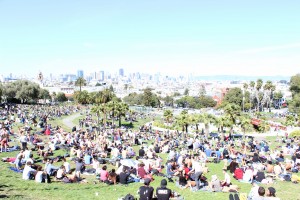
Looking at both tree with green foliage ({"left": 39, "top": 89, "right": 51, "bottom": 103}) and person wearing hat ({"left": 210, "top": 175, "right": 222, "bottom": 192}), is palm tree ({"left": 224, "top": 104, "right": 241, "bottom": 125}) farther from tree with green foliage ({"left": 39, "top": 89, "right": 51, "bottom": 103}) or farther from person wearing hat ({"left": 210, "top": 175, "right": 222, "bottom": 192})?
tree with green foliage ({"left": 39, "top": 89, "right": 51, "bottom": 103})

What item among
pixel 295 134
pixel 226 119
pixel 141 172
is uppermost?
pixel 141 172

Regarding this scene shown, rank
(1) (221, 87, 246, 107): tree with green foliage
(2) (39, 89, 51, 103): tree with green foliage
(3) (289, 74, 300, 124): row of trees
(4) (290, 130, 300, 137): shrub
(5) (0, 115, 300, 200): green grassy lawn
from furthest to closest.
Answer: (1) (221, 87, 246, 107): tree with green foliage < (2) (39, 89, 51, 103): tree with green foliage < (3) (289, 74, 300, 124): row of trees < (4) (290, 130, 300, 137): shrub < (5) (0, 115, 300, 200): green grassy lawn

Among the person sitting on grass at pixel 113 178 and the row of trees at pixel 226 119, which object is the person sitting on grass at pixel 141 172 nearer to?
the person sitting on grass at pixel 113 178

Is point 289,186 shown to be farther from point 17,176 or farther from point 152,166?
point 17,176

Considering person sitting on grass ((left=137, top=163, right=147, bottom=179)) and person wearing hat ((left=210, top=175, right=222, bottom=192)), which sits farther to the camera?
person sitting on grass ((left=137, top=163, right=147, bottom=179))

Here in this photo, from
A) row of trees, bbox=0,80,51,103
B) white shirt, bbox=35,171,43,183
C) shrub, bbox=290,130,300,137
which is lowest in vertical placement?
shrub, bbox=290,130,300,137

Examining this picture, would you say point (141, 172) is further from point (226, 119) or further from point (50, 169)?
point (226, 119)

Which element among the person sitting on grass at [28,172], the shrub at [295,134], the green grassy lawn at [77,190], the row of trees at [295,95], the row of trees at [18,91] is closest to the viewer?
the green grassy lawn at [77,190]

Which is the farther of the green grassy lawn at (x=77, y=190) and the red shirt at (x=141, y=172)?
the red shirt at (x=141, y=172)

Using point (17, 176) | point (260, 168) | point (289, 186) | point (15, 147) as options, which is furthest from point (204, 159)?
point (15, 147)

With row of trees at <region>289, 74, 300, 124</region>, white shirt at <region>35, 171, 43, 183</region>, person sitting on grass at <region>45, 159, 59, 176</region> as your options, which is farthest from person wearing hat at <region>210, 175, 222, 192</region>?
row of trees at <region>289, 74, 300, 124</region>

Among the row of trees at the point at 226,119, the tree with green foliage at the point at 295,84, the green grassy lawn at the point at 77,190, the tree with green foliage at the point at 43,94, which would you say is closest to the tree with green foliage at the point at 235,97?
the tree with green foliage at the point at 295,84

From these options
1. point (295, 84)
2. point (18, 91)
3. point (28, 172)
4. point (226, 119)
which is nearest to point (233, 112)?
point (226, 119)
